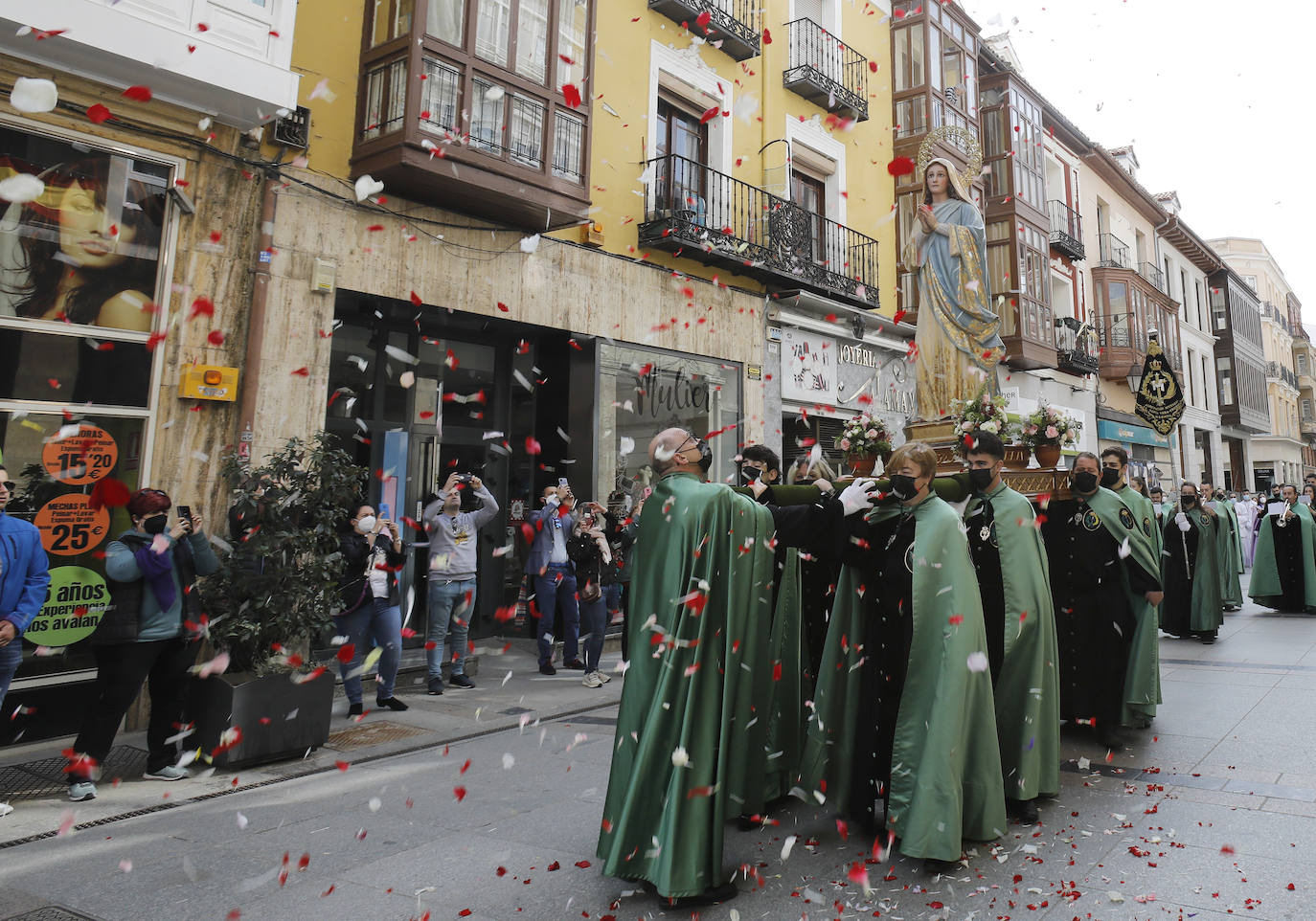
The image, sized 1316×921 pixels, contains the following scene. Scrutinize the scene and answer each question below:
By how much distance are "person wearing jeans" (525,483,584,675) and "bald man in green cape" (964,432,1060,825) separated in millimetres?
5088

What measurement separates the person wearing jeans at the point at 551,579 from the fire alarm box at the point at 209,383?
3.32 meters

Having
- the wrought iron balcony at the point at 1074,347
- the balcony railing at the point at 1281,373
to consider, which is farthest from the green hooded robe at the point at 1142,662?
the balcony railing at the point at 1281,373

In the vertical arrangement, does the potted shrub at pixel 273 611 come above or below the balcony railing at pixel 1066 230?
below

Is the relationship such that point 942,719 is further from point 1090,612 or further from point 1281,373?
point 1281,373

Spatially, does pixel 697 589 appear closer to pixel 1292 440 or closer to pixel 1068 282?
pixel 1068 282

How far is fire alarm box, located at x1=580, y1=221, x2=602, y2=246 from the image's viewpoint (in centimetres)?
1134

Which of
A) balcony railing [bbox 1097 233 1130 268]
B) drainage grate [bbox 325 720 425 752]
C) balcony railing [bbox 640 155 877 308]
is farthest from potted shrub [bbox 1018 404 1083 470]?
balcony railing [bbox 1097 233 1130 268]

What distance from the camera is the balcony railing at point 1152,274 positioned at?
94.4ft

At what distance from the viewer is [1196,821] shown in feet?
13.1

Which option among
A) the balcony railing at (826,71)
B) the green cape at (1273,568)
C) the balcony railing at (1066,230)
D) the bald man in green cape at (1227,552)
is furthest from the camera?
the balcony railing at (1066,230)

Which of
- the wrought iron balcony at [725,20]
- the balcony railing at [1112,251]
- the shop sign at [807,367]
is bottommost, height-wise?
the shop sign at [807,367]

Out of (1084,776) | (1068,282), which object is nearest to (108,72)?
(1084,776)

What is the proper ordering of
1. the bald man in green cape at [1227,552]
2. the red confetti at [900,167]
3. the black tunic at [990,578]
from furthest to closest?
the red confetti at [900,167], the bald man in green cape at [1227,552], the black tunic at [990,578]

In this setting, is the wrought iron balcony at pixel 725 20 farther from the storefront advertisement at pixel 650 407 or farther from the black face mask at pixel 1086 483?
the black face mask at pixel 1086 483
